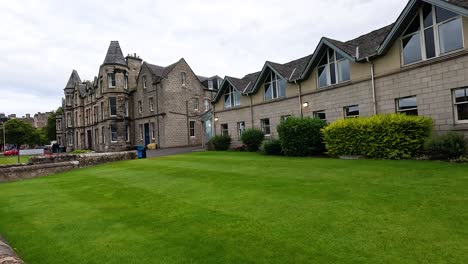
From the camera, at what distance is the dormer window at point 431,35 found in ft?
44.2

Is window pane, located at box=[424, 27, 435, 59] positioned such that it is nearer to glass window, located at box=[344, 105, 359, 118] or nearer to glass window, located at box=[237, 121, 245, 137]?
glass window, located at box=[344, 105, 359, 118]

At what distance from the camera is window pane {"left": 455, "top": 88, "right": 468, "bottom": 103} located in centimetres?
1317

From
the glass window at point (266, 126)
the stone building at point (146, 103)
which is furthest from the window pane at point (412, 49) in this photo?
the stone building at point (146, 103)

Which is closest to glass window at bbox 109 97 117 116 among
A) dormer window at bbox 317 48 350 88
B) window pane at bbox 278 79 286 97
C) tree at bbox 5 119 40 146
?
window pane at bbox 278 79 286 97

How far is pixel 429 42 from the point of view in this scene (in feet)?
47.1

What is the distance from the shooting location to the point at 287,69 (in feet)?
77.7

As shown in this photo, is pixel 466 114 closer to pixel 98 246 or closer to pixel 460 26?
pixel 460 26

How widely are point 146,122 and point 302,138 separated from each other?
26414 mm

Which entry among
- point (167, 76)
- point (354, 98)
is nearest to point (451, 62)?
point (354, 98)

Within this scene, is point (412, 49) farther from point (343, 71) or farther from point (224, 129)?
point (224, 129)

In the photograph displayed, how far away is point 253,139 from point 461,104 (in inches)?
545

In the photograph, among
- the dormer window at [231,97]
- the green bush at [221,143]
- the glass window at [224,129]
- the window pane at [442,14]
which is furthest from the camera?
the glass window at [224,129]

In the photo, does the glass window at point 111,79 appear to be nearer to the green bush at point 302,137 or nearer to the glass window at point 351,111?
the green bush at point 302,137

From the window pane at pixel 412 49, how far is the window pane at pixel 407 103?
2028 millimetres
